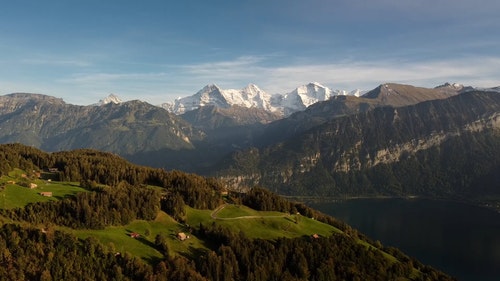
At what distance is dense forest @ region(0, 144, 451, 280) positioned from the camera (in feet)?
316

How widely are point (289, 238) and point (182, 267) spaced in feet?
148

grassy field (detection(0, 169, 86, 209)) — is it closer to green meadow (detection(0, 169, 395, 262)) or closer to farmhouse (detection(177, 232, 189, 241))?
green meadow (detection(0, 169, 395, 262))

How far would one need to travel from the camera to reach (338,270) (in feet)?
427

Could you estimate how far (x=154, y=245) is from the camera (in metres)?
119

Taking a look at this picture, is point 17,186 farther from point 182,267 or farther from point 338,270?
point 338,270

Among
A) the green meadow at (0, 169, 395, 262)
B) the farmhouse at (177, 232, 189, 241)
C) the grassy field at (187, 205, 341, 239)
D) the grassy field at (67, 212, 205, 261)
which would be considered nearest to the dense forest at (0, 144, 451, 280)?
the grassy field at (67, 212, 205, 261)

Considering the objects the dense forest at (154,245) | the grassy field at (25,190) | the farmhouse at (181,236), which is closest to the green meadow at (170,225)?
the grassy field at (25,190)

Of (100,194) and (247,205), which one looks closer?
(100,194)

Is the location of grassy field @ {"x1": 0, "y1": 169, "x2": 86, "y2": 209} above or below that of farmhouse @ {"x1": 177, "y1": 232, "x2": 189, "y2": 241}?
above

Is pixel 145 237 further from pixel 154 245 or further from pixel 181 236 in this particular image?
pixel 181 236

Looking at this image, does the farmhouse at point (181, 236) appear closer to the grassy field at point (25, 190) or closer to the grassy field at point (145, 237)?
the grassy field at point (145, 237)

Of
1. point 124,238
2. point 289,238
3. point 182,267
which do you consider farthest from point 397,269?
point 124,238

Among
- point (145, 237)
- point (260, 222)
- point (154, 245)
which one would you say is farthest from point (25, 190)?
point (260, 222)

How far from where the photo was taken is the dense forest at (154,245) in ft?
316
